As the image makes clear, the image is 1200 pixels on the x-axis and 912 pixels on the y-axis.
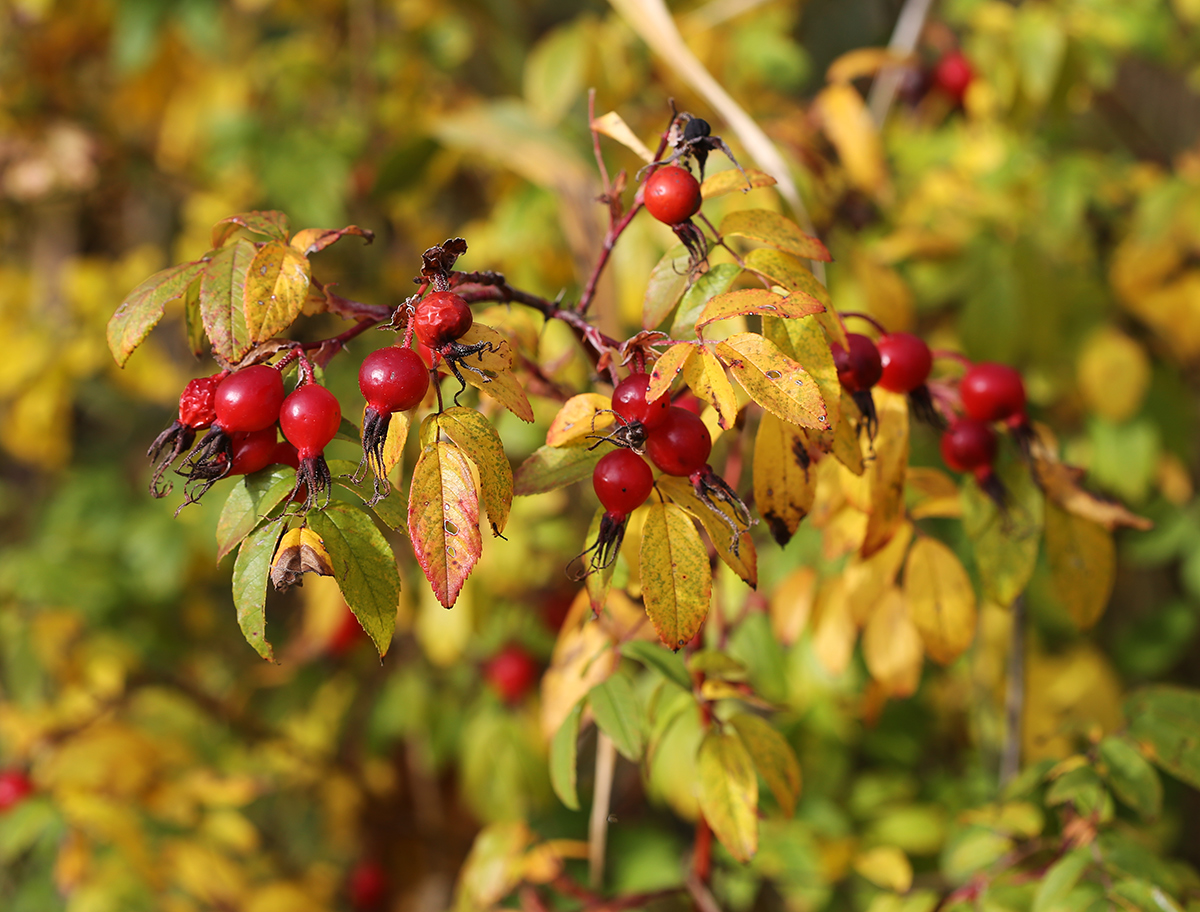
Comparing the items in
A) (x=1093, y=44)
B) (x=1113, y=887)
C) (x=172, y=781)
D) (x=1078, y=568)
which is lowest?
(x=172, y=781)

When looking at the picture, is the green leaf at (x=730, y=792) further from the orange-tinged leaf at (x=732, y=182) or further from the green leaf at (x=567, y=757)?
the orange-tinged leaf at (x=732, y=182)

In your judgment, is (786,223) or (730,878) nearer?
(786,223)

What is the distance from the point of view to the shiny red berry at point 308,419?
0.40 meters

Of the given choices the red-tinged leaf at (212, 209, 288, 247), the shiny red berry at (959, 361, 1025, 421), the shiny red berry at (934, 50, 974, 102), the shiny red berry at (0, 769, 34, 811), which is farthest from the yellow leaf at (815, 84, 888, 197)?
the shiny red berry at (0, 769, 34, 811)

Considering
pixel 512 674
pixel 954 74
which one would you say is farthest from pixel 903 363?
pixel 954 74

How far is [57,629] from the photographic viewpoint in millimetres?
1294

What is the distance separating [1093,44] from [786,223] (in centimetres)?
97

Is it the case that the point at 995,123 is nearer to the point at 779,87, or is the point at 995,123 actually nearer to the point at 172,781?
the point at 779,87

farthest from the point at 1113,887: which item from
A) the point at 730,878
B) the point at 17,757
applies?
the point at 17,757

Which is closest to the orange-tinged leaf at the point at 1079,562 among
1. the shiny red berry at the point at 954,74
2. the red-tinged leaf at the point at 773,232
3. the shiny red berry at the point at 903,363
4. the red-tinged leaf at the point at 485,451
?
the shiny red berry at the point at 903,363

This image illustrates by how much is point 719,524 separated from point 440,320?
0.17 metres

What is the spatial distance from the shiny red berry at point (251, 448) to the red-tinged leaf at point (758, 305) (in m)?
0.21

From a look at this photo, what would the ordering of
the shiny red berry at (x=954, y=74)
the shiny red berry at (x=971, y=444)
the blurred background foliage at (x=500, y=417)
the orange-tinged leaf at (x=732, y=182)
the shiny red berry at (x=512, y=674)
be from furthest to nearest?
the shiny red berry at (x=954, y=74)
the shiny red berry at (x=512, y=674)
the blurred background foliage at (x=500, y=417)
the shiny red berry at (x=971, y=444)
the orange-tinged leaf at (x=732, y=182)

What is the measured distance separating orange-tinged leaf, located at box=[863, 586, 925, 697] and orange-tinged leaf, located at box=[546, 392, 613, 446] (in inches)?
14.1
